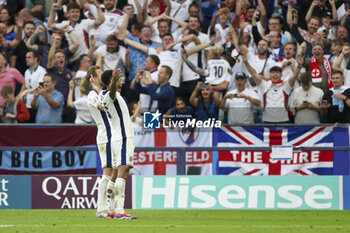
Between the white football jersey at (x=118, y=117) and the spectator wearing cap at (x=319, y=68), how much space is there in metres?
6.18

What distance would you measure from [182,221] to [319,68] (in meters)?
6.59

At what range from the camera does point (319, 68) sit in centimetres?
1523

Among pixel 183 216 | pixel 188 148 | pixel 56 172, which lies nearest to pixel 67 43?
pixel 56 172

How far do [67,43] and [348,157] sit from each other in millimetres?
7369

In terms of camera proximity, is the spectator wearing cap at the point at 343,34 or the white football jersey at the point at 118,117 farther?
the spectator wearing cap at the point at 343,34

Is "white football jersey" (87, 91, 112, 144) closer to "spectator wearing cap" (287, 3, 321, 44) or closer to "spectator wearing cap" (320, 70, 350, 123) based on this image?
"spectator wearing cap" (320, 70, 350, 123)

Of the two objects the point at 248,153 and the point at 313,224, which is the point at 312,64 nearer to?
the point at 248,153

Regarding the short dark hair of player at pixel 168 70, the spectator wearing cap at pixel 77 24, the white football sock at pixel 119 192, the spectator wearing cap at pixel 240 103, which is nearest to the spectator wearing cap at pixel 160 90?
the short dark hair of player at pixel 168 70

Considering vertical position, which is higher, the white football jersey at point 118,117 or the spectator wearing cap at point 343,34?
the spectator wearing cap at point 343,34

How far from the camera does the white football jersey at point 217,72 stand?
50.9 feet

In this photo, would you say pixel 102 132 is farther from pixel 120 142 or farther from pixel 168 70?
pixel 168 70

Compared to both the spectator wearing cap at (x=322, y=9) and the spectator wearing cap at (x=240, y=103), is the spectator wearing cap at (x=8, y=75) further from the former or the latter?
the spectator wearing cap at (x=322, y=9)

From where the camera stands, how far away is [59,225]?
9.23 metres

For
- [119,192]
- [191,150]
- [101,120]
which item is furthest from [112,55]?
[119,192]
